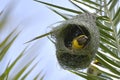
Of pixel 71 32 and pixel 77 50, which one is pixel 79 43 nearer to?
pixel 77 50

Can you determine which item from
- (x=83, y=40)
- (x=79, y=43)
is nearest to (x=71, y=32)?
→ (x=83, y=40)

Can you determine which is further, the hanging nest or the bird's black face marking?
the bird's black face marking

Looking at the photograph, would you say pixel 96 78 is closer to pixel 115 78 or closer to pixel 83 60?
pixel 115 78

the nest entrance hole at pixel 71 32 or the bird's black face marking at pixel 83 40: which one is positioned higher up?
the nest entrance hole at pixel 71 32

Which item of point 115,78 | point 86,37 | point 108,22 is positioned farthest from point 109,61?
point 86,37

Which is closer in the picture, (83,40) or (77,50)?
(77,50)

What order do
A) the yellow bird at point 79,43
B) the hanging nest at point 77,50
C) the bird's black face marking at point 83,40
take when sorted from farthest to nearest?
the bird's black face marking at point 83,40 → the yellow bird at point 79,43 → the hanging nest at point 77,50

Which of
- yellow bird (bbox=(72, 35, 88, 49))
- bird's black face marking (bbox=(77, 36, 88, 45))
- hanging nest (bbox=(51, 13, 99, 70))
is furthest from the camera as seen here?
bird's black face marking (bbox=(77, 36, 88, 45))

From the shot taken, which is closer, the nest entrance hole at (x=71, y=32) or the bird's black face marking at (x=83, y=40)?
the nest entrance hole at (x=71, y=32)
